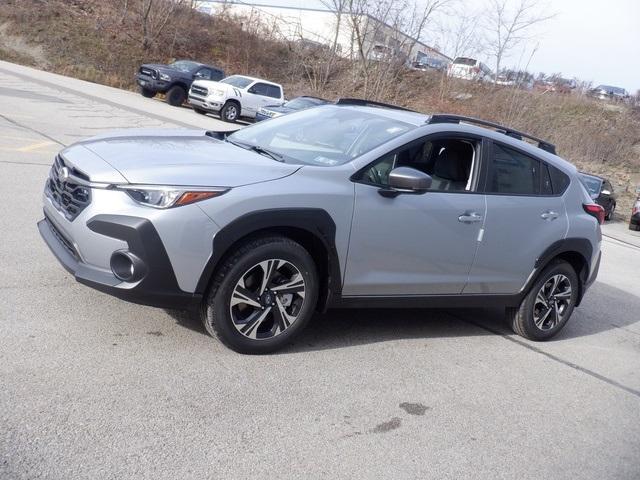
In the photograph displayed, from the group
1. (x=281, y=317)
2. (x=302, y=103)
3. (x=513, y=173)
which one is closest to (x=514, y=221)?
(x=513, y=173)

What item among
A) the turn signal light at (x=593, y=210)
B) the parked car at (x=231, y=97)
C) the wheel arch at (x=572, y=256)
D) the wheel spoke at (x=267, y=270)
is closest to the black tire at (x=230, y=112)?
the parked car at (x=231, y=97)

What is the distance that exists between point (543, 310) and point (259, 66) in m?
39.3

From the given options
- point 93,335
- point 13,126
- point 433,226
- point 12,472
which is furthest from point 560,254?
point 13,126

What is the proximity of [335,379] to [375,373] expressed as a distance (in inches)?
14.4

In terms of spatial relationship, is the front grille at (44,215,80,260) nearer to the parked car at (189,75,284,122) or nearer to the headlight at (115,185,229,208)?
the headlight at (115,185,229,208)

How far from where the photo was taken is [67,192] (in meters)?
4.51

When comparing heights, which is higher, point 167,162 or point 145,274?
point 167,162

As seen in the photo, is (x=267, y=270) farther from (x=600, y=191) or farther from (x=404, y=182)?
(x=600, y=191)

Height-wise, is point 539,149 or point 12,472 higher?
point 539,149

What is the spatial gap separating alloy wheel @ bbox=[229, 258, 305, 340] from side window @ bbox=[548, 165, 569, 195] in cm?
281

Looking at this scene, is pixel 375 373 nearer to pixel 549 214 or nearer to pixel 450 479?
pixel 450 479

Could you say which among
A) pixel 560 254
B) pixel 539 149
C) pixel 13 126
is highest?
pixel 539 149

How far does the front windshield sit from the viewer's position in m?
5.11

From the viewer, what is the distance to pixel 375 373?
4.78m
